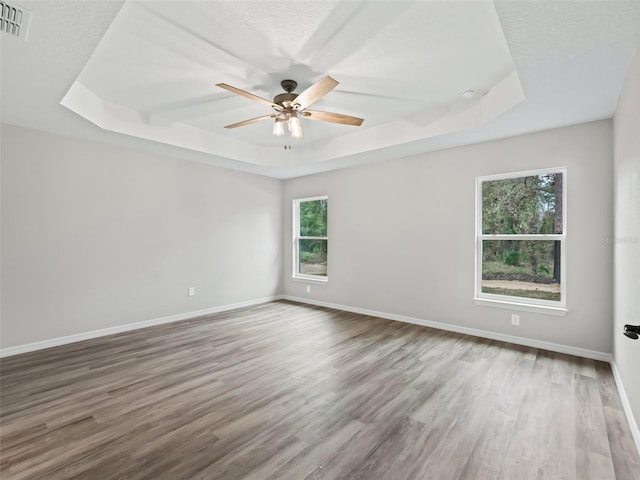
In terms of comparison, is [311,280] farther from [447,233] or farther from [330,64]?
[330,64]

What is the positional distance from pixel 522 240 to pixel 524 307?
799 millimetres

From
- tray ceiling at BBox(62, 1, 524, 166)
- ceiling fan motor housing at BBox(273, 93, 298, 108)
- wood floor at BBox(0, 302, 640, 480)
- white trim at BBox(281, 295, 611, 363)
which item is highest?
tray ceiling at BBox(62, 1, 524, 166)

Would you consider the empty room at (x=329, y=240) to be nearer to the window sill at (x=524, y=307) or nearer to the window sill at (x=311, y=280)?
the window sill at (x=524, y=307)

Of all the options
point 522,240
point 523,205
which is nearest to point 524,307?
point 522,240

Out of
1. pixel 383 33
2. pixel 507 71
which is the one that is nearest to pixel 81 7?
pixel 383 33

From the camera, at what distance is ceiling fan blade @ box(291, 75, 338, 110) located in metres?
2.31

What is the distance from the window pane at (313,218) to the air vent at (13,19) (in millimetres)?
4396

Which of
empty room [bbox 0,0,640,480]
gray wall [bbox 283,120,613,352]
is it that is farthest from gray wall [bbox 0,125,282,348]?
gray wall [bbox 283,120,613,352]

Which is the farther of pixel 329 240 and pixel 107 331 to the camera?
pixel 329 240

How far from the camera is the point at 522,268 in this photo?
3744 mm

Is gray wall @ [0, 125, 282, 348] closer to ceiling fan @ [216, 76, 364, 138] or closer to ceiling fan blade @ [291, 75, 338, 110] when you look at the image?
ceiling fan @ [216, 76, 364, 138]

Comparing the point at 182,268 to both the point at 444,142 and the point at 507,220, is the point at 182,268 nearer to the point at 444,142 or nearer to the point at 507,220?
the point at 444,142

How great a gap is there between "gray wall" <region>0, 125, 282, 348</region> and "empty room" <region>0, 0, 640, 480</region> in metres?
0.03

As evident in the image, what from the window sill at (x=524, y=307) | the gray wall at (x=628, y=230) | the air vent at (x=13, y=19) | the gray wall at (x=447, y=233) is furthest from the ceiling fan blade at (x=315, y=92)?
the window sill at (x=524, y=307)
